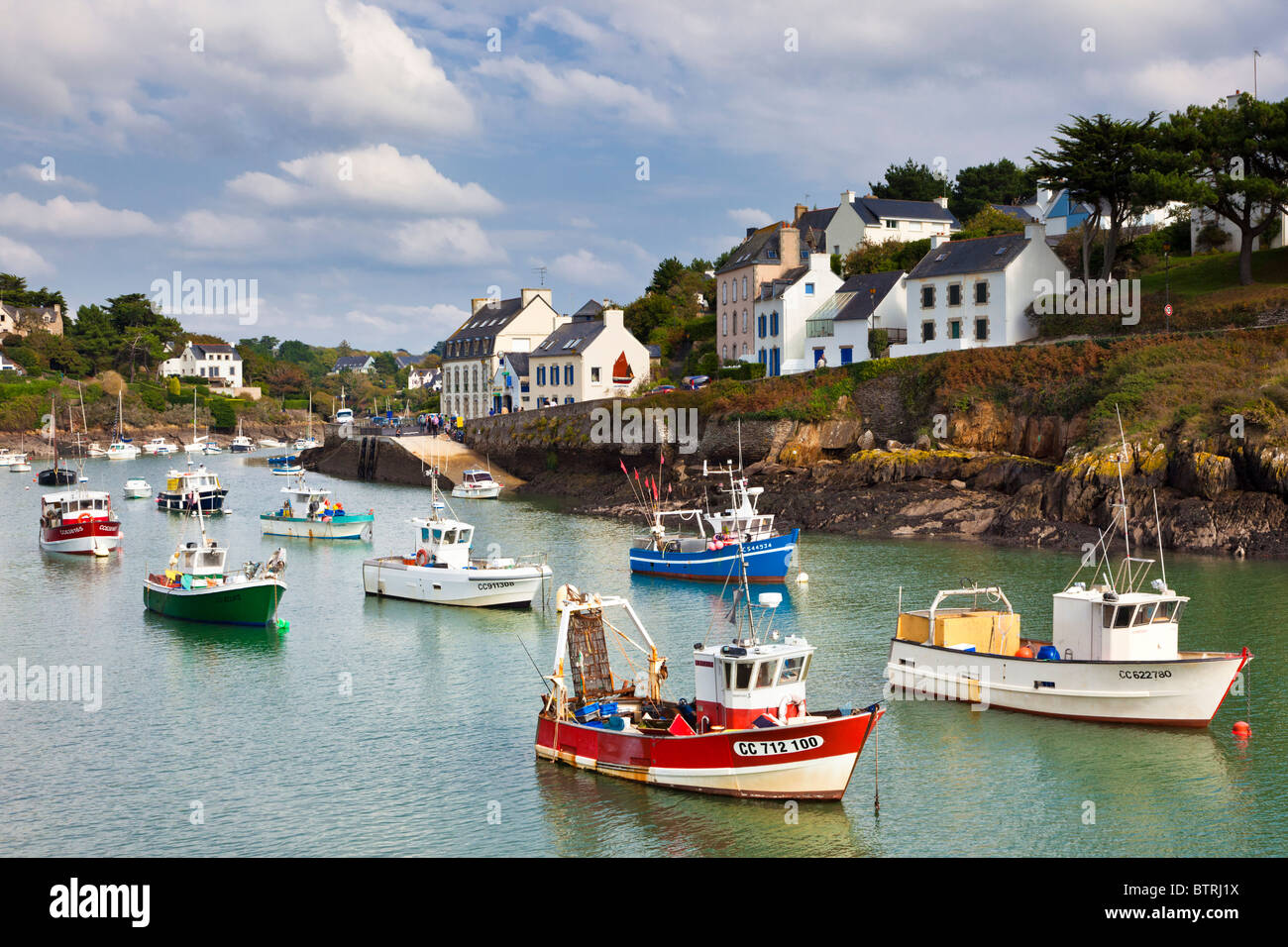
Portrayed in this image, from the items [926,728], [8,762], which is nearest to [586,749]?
[926,728]

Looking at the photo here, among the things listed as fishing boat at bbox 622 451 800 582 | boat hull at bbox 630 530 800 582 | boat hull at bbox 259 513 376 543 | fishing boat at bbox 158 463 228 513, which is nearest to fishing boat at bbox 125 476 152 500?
fishing boat at bbox 158 463 228 513

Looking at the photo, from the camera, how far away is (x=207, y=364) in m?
167

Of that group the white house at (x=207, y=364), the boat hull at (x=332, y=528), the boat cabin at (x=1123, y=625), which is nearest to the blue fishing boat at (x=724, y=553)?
the boat cabin at (x=1123, y=625)

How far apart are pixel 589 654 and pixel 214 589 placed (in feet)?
57.9

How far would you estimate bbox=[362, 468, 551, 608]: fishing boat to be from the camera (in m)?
39.6

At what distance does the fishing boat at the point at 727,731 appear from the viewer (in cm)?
2011

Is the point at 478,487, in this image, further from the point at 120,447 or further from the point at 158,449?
the point at 158,449

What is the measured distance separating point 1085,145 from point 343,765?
52.5 meters

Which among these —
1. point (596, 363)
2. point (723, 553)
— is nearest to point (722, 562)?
point (723, 553)

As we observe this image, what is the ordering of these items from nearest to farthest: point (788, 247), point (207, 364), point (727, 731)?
point (727, 731) → point (788, 247) → point (207, 364)

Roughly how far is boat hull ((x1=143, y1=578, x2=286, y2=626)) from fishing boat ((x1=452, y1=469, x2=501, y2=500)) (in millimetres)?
39934

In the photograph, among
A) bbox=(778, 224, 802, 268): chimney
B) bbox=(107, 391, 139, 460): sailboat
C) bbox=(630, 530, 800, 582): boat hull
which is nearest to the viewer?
bbox=(630, 530, 800, 582): boat hull

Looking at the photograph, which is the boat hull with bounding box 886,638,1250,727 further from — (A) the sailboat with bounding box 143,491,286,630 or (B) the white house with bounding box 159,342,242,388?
(B) the white house with bounding box 159,342,242,388
